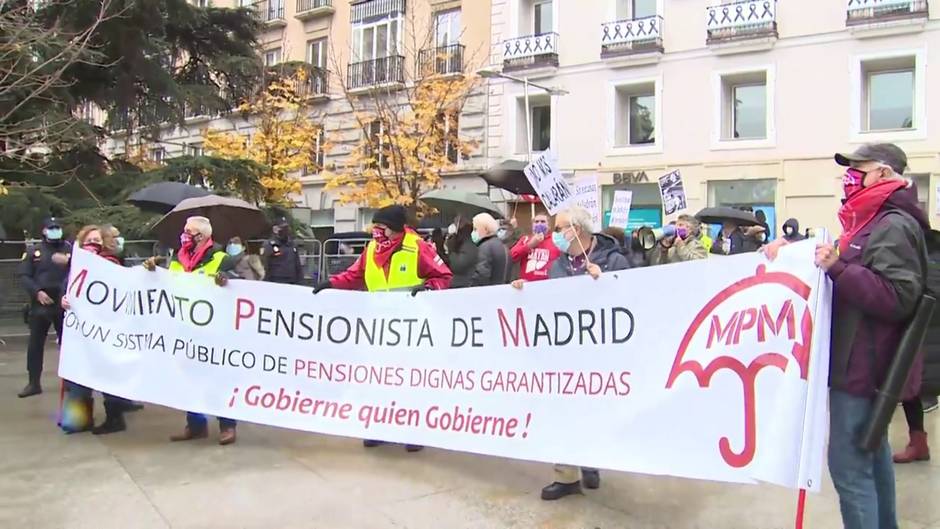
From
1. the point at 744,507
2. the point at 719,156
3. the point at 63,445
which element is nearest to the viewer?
the point at 744,507

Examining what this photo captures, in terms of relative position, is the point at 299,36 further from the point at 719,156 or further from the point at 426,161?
the point at 719,156

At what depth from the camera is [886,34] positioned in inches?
773

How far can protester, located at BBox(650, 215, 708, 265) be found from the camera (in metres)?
9.11

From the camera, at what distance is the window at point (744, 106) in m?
21.8

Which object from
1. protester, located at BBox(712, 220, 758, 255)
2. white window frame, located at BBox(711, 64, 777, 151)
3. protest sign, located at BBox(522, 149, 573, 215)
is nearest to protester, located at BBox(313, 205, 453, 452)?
protest sign, located at BBox(522, 149, 573, 215)

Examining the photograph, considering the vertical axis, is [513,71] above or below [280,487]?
above

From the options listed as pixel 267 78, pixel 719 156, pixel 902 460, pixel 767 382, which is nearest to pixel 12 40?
pixel 767 382

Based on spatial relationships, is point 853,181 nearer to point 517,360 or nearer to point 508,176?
point 517,360

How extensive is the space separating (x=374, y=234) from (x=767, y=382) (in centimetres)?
338

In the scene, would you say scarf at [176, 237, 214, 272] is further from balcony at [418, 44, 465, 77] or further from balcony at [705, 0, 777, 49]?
balcony at [418, 44, 465, 77]

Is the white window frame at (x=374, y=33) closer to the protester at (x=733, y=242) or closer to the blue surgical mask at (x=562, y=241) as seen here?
the protester at (x=733, y=242)

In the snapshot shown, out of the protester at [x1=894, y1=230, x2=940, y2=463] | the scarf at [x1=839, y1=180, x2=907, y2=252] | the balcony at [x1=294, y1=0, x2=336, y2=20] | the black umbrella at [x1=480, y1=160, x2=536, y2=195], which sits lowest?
the protester at [x1=894, y1=230, x2=940, y2=463]

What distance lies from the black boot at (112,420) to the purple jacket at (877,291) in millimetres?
5582

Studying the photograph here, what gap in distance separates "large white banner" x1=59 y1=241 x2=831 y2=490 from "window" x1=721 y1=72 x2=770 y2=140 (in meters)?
18.5
